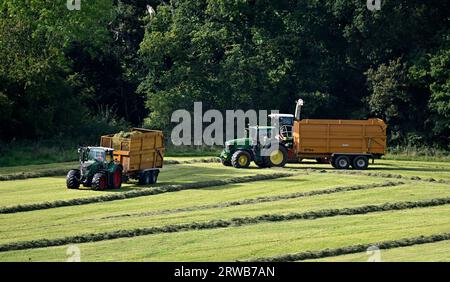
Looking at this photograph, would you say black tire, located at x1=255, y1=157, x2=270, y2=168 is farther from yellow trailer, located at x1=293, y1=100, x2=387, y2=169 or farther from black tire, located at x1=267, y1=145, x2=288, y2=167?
yellow trailer, located at x1=293, y1=100, x2=387, y2=169

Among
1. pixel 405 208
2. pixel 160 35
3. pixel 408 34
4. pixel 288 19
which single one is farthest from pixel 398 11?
pixel 405 208

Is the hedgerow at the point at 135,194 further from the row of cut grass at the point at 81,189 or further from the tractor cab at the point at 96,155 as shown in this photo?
the tractor cab at the point at 96,155

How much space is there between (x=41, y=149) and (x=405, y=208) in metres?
26.0

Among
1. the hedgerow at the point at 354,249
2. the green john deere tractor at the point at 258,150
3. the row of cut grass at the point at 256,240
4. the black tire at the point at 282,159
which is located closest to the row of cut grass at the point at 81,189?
the green john deere tractor at the point at 258,150

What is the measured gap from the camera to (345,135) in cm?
5753

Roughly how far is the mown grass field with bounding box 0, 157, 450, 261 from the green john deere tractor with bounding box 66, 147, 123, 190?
589 mm

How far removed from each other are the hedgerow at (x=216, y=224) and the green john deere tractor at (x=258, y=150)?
12.2m

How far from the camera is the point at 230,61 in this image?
75875 millimetres

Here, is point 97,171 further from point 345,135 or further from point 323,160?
point 323,160

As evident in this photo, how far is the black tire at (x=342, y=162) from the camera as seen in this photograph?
5775 cm

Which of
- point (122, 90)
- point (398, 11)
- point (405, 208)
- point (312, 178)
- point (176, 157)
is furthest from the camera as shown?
point (122, 90)

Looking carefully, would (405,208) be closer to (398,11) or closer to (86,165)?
(86,165)

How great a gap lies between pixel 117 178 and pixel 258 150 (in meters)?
10.1
